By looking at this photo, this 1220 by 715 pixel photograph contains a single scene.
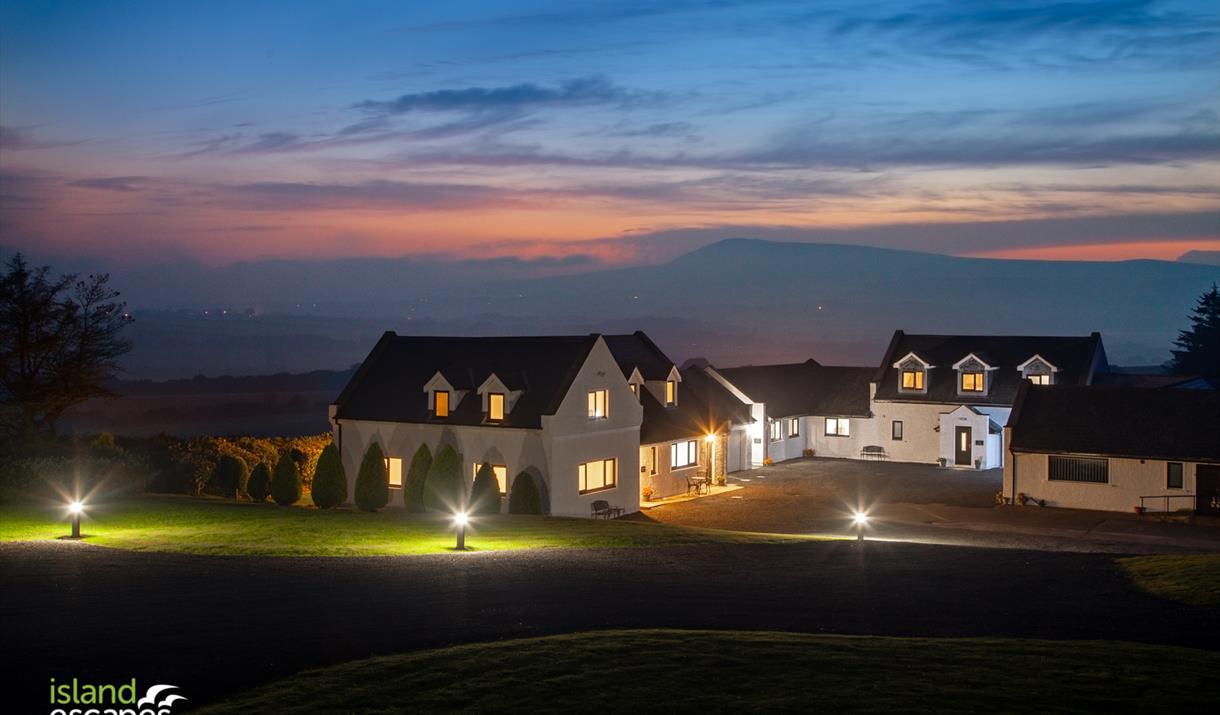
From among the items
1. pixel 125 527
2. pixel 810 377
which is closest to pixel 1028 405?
pixel 810 377

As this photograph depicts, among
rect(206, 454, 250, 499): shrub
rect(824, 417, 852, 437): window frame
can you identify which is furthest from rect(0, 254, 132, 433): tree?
rect(824, 417, 852, 437): window frame

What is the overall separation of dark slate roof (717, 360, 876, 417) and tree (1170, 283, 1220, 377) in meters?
41.9

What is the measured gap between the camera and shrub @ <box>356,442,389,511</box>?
38750mm

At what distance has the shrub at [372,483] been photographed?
38.8 meters

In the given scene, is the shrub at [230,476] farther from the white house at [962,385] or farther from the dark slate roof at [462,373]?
the white house at [962,385]

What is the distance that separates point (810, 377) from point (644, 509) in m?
23.2

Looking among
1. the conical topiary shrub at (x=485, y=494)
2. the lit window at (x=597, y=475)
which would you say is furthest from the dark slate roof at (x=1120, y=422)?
the conical topiary shrub at (x=485, y=494)

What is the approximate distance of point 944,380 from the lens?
56.7 metres

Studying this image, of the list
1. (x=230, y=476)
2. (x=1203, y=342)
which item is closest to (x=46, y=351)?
(x=230, y=476)

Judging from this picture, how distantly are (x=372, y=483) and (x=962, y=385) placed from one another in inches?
1236

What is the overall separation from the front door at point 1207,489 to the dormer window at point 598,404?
68.7ft

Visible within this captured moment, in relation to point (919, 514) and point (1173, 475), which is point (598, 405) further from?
point (1173, 475)

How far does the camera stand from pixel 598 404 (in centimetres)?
3978

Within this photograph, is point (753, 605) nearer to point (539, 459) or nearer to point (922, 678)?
point (922, 678)
